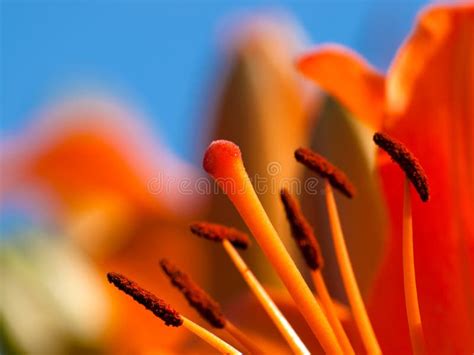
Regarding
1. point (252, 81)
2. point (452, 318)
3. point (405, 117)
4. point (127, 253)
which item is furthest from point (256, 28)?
point (452, 318)

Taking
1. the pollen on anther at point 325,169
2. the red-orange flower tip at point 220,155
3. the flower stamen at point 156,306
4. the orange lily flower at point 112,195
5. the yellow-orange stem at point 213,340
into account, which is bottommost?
the yellow-orange stem at point 213,340

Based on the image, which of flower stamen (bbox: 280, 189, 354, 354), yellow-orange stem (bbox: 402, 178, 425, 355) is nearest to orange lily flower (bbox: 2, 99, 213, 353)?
flower stamen (bbox: 280, 189, 354, 354)

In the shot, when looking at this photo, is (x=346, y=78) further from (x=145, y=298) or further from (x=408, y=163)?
(x=145, y=298)

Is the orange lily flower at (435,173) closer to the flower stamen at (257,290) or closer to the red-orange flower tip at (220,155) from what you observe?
the flower stamen at (257,290)

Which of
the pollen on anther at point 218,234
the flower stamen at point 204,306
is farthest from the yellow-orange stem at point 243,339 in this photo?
A: the pollen on anther at point 218,234

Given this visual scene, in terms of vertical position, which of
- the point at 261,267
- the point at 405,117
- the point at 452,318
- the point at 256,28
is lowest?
the point at 452,318

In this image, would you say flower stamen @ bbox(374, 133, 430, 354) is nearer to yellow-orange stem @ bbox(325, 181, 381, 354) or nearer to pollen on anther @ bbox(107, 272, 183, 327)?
yellow-orange stem @ bbox(325, 181, 381, 354)

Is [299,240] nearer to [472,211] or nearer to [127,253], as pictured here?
[472,211]
